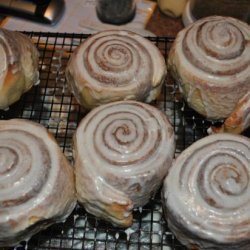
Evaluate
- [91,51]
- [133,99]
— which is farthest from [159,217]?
[91,51]

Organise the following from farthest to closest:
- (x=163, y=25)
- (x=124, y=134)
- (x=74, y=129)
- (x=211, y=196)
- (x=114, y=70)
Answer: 1. (x=163, y=25)
2. (x=74, y=129)
3. (x=114, y=70)
4. (x=124, y=134)
5. (x=211, y=196)

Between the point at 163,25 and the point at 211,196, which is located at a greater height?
the point at 211,196

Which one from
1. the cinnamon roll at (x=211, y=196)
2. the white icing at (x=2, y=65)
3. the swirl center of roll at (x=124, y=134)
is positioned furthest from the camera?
the white icing at (x=2, y=65)

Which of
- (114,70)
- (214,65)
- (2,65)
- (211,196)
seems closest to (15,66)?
(2,65)

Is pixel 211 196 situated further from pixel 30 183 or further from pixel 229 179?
A: pixel 30 183

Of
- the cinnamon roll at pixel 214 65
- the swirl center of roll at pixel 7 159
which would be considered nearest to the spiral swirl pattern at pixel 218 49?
the cinnamon roll at pixel 214 65

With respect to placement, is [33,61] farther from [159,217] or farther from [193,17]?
[193,17]

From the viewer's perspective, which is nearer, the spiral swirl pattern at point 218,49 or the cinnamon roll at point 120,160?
the cinnamon roll at point 120,160

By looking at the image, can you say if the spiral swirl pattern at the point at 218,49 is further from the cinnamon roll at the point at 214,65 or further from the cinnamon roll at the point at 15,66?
the cinnamon roll at the point at 15,66
